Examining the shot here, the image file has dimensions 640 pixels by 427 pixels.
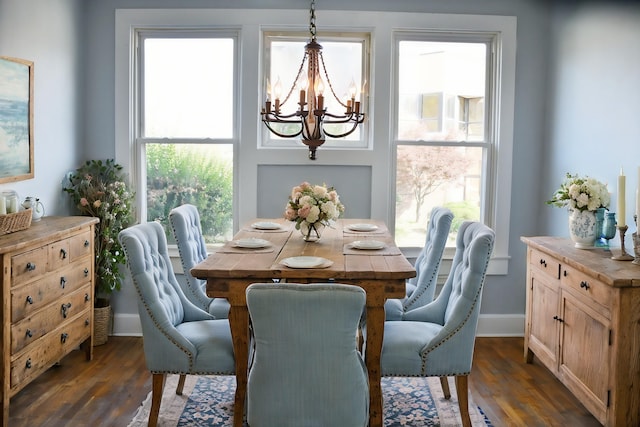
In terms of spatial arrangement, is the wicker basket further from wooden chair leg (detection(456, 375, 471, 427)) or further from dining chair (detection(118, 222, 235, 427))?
wooden chair leg (detection(456, 375, 471, 427))

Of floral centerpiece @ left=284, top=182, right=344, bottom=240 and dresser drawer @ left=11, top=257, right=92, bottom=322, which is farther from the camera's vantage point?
floral centerpiece @ left=284, top=182, right=344, bottom=240

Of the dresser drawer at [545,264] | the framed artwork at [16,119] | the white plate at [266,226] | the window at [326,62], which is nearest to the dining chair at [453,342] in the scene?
the dresser drawer at [545,264]

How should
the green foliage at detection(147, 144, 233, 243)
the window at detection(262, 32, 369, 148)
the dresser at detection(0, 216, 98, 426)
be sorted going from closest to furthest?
the dresser at detection(0, 216, 98, 426) → the window at detection(262, 32, 369, 148) → the green foliage at detection(147, 144, 233, 243)

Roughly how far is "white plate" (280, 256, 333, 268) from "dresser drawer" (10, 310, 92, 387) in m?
1.47

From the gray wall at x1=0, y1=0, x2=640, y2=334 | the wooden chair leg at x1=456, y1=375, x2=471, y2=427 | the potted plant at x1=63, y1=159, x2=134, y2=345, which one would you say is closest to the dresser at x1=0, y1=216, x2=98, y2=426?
the potted plant at x1=63, y1=159, x2=134, y2=345

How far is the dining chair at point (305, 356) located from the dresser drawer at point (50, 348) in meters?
1.52

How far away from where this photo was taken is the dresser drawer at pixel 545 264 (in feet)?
13.0

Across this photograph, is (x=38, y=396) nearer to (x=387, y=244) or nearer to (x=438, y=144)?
(x=387, y=244)

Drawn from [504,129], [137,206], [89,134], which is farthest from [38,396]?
[504,129]

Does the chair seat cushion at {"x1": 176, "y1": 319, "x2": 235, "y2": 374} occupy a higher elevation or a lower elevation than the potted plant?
lower

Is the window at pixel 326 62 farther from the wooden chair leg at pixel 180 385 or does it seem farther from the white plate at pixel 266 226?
the wooden chair leg at pixel 180 385

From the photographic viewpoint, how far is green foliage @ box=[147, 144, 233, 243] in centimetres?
523

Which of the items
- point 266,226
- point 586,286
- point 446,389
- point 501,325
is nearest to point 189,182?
point 266,226

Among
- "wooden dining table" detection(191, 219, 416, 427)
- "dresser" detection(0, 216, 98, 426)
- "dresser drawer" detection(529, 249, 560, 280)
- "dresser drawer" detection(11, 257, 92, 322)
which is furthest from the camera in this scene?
"dresser drawer" detection(529, 249, 560, 280)
